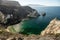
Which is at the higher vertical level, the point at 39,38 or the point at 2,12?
the point at 39,38

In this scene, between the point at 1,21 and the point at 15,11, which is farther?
the point at 15,11

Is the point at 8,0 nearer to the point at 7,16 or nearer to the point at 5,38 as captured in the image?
the point at 7,16

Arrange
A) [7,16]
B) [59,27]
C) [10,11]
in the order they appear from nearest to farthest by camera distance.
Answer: [59,27]
[7,16]
[10,11]

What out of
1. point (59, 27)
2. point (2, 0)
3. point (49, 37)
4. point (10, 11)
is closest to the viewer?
point (49, 37)

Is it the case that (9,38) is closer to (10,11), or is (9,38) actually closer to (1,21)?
(1,21)

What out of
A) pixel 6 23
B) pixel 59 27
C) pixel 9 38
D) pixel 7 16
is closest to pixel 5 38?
pixel 9 38

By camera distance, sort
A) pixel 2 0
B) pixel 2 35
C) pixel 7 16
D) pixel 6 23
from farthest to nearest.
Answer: pixel 2 0 < pixel 7 16 < pixel 6 23 < pixel 2 35

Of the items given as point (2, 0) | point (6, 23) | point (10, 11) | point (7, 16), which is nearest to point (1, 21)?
point (6, 23)

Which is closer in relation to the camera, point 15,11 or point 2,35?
point 2,35

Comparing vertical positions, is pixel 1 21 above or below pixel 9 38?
below
